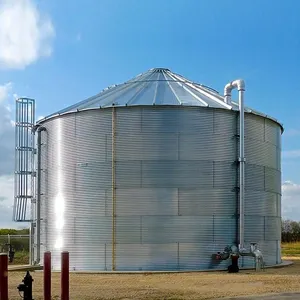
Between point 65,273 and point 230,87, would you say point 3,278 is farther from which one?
point 230,87

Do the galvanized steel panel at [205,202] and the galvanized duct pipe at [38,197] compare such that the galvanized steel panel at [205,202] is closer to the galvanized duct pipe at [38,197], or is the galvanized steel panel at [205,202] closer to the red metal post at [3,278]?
the galvanized duct pipe at [38,197]

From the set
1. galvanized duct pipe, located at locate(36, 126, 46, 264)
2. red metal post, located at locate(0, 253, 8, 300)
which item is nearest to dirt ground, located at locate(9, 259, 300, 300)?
galvanized duct pipe, located at locate(36, 126, 46, 264)

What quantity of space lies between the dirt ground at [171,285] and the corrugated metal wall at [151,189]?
170 centimetres

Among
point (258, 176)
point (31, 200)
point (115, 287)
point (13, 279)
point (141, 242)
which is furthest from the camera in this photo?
point (31, 200)

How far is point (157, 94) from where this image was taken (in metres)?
29.9

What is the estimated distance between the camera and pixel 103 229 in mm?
27969

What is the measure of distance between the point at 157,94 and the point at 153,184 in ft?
15.4

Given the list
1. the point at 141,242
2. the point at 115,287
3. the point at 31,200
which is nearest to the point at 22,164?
the point at 31,200

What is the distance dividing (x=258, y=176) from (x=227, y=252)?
14.3 ft

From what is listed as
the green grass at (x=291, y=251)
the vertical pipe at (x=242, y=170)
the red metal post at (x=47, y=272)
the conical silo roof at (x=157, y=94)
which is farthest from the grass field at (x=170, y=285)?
the green grass at (x=291, y=251)

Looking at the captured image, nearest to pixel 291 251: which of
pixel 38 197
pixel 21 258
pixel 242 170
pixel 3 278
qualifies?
pixel 21 258

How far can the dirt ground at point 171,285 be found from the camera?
18.6 metres

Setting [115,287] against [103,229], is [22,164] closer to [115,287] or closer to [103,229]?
[103,229]

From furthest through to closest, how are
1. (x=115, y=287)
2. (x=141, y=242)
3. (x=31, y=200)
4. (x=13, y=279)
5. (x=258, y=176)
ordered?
(x=31, y=200) < (x=258, y=176) < (x=141, y=242) < (x=13, y=279) < (x=115, y=287)
